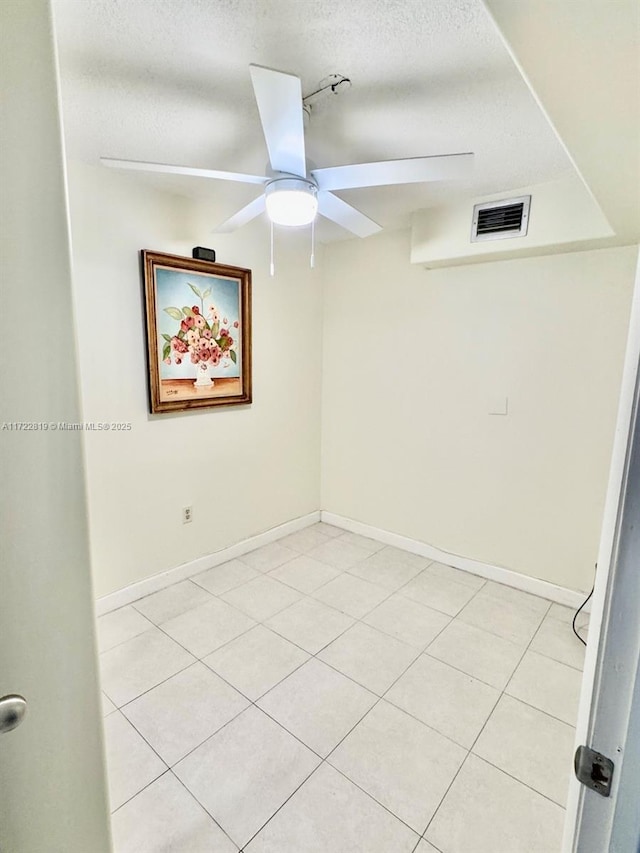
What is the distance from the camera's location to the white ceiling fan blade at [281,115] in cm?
109

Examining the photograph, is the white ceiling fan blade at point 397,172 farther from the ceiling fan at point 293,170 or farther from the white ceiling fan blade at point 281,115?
the white ceiling fan blade at point 281,115

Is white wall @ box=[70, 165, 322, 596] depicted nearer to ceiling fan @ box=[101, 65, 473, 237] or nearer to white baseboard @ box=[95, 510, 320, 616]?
white baseboard @ box=[95, 510, 320, 616]

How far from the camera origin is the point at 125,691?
1.79m

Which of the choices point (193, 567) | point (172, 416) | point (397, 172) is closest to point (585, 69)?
point (397, 172)

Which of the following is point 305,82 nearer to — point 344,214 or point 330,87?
point 330,87

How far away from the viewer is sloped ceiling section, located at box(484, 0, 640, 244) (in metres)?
0.77

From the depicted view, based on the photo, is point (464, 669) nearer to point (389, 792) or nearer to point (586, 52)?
point (389, 792)

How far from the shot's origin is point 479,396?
2705 millimetres

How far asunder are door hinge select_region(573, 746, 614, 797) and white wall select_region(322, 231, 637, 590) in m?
2.13

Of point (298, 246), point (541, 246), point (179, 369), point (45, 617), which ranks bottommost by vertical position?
point (45, 617)

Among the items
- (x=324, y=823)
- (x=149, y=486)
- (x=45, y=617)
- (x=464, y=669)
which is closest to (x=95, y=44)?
(x=45, y=617)

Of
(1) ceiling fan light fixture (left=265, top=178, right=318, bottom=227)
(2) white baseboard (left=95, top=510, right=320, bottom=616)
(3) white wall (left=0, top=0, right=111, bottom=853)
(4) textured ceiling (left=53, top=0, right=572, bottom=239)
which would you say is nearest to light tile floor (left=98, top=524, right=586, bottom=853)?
(2) white baseboard (left=95, top=510, right=320, bottom=616)

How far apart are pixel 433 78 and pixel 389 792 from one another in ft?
8.00

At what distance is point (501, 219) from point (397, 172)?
1.13 metres
